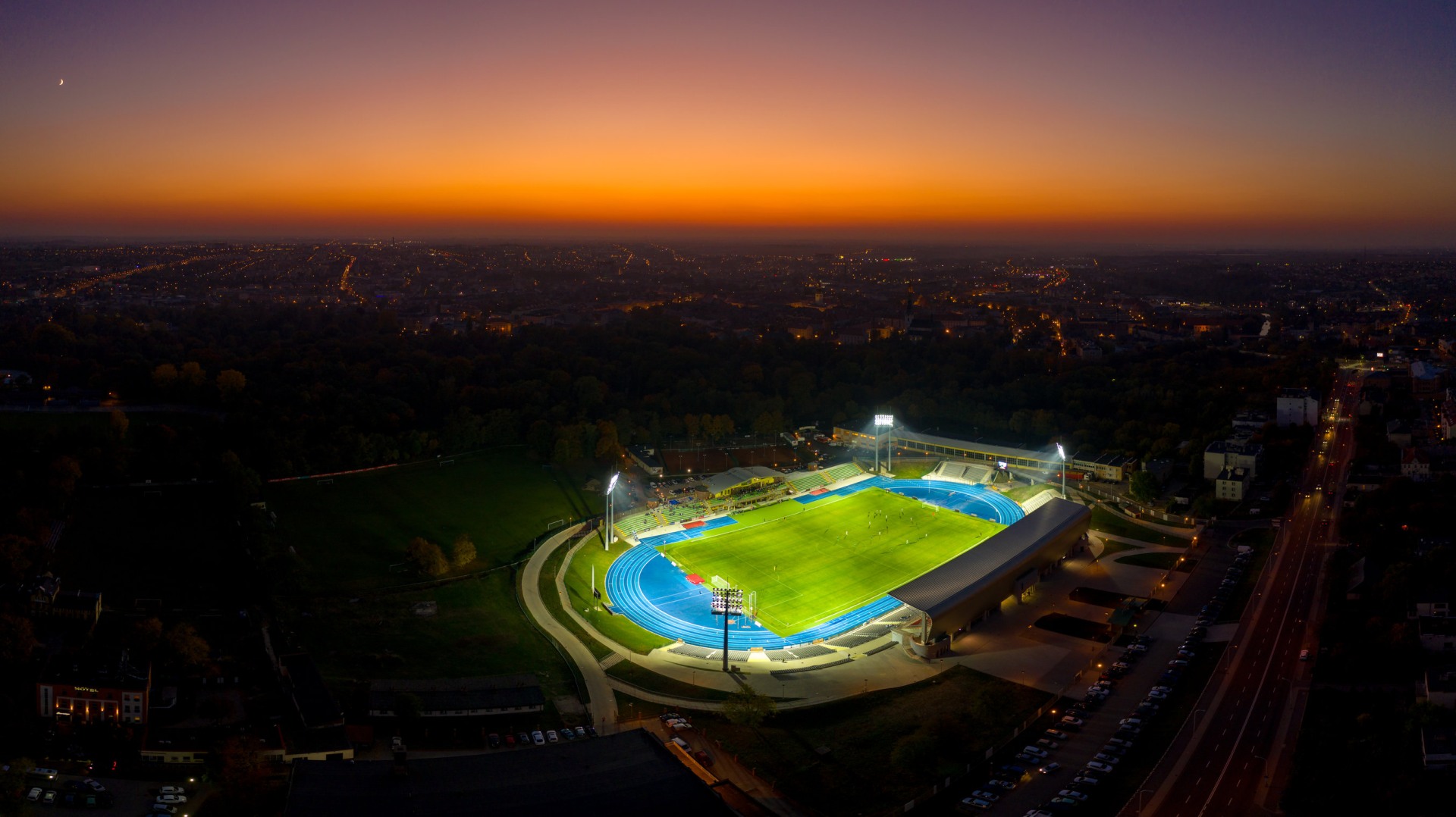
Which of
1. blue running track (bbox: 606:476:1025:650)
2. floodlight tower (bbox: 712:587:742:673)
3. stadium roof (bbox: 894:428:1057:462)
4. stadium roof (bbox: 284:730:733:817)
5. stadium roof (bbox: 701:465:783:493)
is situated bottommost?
blue running track (bbox: 606:476:1025:650)

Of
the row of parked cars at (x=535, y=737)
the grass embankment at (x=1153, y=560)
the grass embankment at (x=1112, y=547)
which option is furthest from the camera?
the grass embankment at (x=1112, y=547)

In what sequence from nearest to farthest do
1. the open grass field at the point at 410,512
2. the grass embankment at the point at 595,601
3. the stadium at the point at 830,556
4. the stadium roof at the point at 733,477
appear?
the grass embankment at the point at 595,601 < the stadium at the point at 830,556 < the open grass field at the point at 410,512 < the stadium roof at the point at 733,477

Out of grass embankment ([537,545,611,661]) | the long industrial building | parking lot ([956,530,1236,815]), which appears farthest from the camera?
grass embankment ([537,545,611,661])

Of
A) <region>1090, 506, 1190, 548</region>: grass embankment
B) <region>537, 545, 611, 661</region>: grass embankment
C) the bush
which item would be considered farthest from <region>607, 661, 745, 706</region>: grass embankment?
<region>1090, 506, 1190, 548</region>: grass embankment

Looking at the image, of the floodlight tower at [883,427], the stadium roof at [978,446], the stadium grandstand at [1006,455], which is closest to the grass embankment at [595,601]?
the floodlight tower at [883,427]

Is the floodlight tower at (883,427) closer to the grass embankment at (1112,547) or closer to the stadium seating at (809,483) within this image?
the stadium seating at (809,483)

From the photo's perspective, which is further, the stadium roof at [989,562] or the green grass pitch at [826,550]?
the green grass pitch at [826,550]

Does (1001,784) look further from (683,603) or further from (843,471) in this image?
(843,471)

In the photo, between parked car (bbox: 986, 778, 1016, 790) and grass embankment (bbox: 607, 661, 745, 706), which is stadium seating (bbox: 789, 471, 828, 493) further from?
parked car (bbox: 986, 778, 1016, 790)
